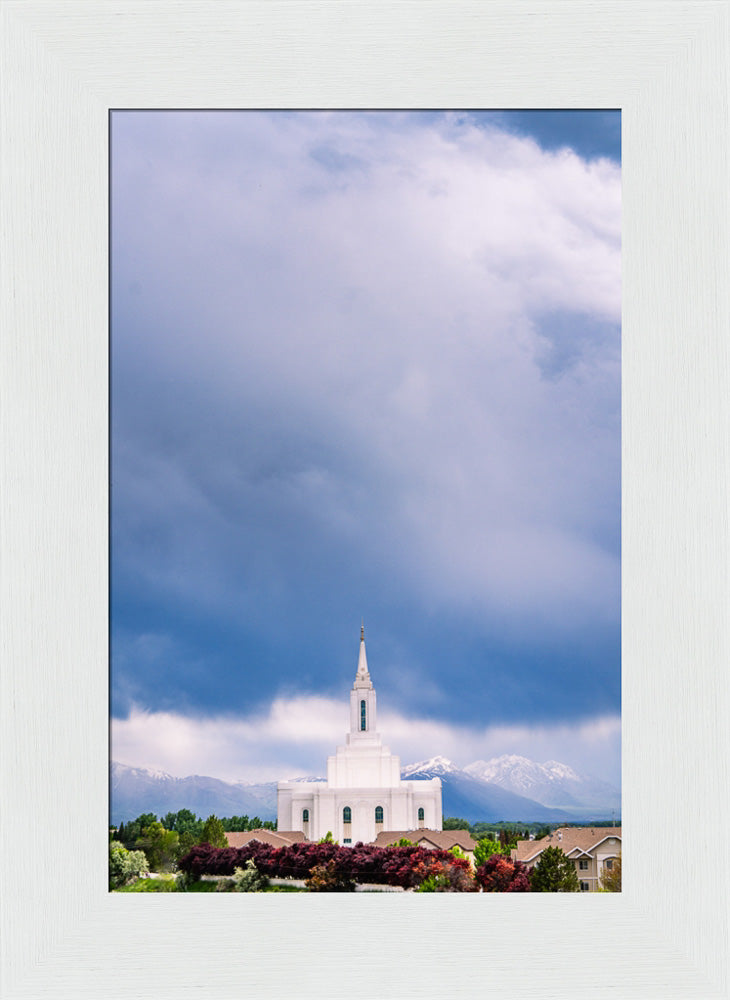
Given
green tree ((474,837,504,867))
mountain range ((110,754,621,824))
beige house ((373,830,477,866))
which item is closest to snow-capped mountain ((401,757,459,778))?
mountain range ((110,754,621,824))

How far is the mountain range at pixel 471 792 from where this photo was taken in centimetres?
475

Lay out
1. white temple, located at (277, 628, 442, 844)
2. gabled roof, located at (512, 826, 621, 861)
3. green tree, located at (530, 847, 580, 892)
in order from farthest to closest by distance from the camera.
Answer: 1. white temple, located at (277, 628, 442, 844)
2. gabled roof, located at (512, 826, 621, 861)
3. green tree, located at (530, 847, 580, 892)

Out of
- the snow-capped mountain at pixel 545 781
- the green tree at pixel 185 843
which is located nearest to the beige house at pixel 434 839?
the snow-capped mountain at pixel 545 781

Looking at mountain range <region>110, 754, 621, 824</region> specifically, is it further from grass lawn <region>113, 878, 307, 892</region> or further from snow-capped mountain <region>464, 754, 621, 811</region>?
grass lawn <region>113, 878, 307, 892</region>

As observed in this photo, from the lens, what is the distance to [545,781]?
212 inches

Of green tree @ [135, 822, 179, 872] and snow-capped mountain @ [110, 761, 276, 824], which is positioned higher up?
snow-capped mountain @ [110, 761, 276, 824]

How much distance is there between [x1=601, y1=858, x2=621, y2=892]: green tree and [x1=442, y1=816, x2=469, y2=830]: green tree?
1046 mm

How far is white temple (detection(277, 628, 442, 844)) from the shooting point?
490 cm

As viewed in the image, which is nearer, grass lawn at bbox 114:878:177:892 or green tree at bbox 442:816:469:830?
grass lawn at bbox 114:878:177:892

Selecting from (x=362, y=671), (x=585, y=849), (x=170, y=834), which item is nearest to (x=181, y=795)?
(x=170, y=834)

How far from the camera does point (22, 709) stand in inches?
155

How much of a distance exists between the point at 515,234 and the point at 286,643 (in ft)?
8.78

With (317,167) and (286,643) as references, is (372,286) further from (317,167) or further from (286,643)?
(286,643)
